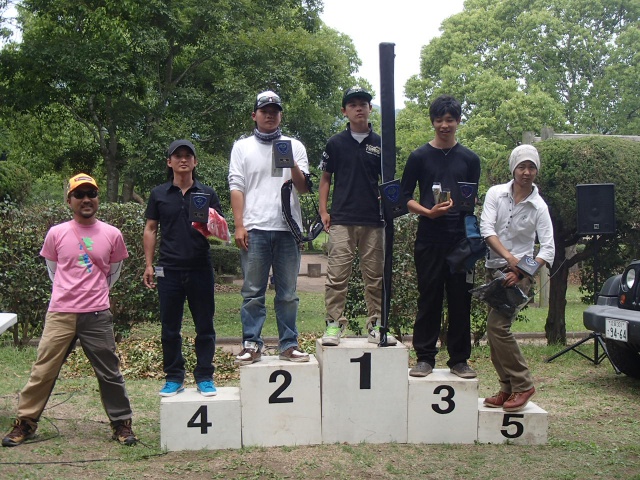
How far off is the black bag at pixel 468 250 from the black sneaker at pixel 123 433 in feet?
8.49

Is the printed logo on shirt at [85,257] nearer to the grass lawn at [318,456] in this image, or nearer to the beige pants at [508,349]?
the grass lawn at [318,456]

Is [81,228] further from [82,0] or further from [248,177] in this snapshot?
[82,0]

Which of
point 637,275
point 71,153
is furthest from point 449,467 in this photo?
point 71,153

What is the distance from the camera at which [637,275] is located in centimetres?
748

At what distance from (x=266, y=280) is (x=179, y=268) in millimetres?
640

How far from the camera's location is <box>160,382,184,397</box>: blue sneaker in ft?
18.0

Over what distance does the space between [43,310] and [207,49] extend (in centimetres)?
821

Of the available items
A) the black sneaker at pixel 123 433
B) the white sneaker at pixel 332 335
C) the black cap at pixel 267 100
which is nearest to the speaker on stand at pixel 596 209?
the white sneaker at pixel 332 335

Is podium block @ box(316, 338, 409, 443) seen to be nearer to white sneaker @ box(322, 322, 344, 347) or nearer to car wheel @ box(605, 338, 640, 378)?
white sneaker @ box(322, 322, 344, 347)

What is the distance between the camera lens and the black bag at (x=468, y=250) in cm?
554

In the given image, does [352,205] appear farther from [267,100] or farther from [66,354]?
[66,354]

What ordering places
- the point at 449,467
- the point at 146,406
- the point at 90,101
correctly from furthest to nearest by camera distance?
the point at 90,101
the point at 146,406
the point at 449,467

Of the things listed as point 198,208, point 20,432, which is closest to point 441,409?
point 198,208

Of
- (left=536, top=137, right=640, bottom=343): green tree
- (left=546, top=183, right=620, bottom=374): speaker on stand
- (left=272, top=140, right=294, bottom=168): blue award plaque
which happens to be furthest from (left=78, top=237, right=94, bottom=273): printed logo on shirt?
(left=536, top=137, right=640, bottom=343): green tree
